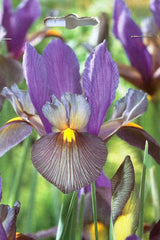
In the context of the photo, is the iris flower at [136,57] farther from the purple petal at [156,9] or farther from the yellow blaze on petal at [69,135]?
the yellow blaze on petal at [69,135]

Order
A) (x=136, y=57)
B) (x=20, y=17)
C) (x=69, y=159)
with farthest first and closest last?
(x=20, y=17) < (x=136, y=57) < (x=69, y=159)

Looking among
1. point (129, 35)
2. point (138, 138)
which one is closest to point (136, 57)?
point (129, 35)

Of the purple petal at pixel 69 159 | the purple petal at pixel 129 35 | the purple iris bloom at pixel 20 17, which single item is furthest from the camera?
the purple iris bloom at pixel 20 17

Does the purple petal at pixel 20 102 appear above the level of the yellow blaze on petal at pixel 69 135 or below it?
above

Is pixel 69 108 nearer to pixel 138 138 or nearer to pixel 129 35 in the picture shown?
pixel 138 138

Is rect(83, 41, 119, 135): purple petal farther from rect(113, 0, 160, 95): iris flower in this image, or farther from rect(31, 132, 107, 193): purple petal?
rect(113, 0, 160, 95): iris flower

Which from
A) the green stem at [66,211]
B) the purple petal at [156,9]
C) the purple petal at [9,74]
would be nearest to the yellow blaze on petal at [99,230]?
the green stem at [66,211]

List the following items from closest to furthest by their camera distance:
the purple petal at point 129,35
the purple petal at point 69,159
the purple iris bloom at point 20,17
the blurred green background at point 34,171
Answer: the purple petal at point 69,159 → the blurred green background at point 34,171 → the purple petal at point 129,35 → the purple iris bloom at point 20,17

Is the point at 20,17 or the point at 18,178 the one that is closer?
the point at 18,178
